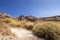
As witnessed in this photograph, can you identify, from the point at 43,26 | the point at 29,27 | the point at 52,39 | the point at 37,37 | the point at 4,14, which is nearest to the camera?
the point at 52,39

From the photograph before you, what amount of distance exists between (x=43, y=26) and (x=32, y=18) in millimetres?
28829

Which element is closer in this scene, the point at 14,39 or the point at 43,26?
the point at 14,39

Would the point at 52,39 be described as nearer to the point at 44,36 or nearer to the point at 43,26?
the point at 44,36

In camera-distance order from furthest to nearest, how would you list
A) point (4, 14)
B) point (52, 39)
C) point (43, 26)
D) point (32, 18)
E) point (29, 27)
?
1. point (32, 18)
2. point (4, 14)
3. point (29, 27)
4. point (43, 26)
5. point (52, 39)

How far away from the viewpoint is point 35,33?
13.3 metres

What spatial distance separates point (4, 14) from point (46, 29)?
18753mm

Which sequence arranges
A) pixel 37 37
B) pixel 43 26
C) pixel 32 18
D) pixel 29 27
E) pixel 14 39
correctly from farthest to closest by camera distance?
1. pixel 32 18
2. pixel 29 27
3. pixel 43 26
4. pixel 37 37
5. pixel 14 39

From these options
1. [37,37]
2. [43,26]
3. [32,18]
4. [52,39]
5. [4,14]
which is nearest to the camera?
[52,39]

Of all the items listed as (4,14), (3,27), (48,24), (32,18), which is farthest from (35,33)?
(32,18)

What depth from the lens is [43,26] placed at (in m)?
13.4

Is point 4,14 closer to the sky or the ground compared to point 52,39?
closer to the sky

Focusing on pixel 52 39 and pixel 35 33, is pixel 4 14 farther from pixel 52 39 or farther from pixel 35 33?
pixel 52 39

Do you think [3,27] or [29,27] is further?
[29,27]

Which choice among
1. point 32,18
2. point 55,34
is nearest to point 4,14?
point 32,18
